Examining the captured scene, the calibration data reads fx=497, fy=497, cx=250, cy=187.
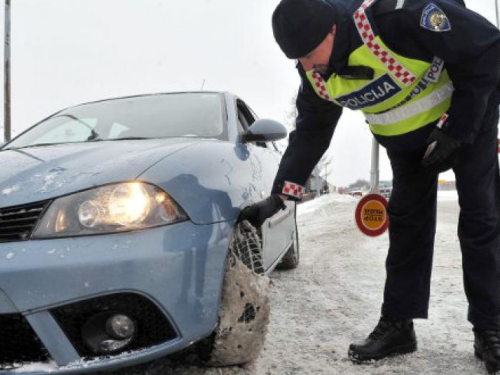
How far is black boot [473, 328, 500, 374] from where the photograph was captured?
1.88 metres

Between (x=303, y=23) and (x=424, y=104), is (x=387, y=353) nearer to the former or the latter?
(x=424, y=104)

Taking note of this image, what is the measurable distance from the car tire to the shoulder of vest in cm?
94

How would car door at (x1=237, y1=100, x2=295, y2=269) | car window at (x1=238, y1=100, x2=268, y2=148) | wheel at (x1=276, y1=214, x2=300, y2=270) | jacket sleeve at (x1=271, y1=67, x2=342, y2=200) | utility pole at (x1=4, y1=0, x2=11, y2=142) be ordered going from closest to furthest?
jacket sleeve at (x1=271, y1=67, x2=342, y2=200) → car door at (x1=237, y1=100, x2=295, y2=269) → car window at (x1=238, y1=100, x2=268, y2=148) → wheel at (x1=276, y1=214, x2=300, y2=270) → utility pole at (x1=4, y1=0, x2=11, y2=142)

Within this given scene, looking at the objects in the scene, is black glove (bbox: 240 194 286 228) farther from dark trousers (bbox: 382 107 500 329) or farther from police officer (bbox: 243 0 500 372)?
dark trousers (bbox: 382 107 500 329)

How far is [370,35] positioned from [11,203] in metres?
1.35

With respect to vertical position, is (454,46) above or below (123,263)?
above

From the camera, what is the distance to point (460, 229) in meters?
2.03

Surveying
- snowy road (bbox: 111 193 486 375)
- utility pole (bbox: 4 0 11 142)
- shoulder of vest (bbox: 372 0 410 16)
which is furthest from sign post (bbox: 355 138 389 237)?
utility pole (bbox: 4 0 11 142)

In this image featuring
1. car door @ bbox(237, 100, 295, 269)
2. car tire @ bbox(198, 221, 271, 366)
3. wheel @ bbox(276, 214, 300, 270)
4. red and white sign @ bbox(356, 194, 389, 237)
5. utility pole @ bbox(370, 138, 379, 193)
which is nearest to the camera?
car tire @ bbox(198, 221, 271, 366)

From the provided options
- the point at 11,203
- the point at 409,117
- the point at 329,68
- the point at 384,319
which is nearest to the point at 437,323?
the point at 384,319

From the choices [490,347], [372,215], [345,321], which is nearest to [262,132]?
[345,321]

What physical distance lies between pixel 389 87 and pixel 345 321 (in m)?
1.32

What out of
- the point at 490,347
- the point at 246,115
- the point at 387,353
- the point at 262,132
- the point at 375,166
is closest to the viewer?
the point at 490,347

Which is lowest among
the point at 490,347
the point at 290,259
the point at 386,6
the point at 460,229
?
the point at 290,259
